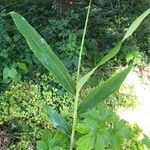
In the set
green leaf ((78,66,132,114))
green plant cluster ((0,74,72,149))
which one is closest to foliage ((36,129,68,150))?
green leaf ((78,66,132,114))

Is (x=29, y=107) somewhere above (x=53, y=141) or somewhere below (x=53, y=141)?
above

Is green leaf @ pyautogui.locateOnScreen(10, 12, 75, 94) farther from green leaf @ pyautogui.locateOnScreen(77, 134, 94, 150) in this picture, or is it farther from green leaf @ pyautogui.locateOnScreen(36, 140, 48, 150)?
green leaf @ pyautogui.locateOnScreen(36, 140, 48, 150)

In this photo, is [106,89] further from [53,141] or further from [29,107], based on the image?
[29,107]

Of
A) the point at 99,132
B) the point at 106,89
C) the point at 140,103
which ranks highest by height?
the point at 140,103

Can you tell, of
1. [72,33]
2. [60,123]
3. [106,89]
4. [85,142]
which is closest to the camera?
[106,89]

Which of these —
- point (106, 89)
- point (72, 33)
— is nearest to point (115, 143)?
point (106, 89)

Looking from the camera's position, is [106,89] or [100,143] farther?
[100,143]

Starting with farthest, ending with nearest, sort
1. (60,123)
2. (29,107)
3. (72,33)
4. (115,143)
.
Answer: (72,33)
(29,107)
(115,143)
(60,123)
